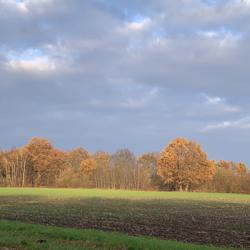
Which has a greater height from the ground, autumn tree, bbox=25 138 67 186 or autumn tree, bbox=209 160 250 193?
autumn tree, bbox=25 138 67 186

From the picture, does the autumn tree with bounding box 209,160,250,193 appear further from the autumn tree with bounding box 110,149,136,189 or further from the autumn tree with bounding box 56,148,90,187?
the autumn tree with bounding box 56,148,90,187

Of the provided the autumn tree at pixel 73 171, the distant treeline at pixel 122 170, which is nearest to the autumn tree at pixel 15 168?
the distant treeline at pixel 122 170

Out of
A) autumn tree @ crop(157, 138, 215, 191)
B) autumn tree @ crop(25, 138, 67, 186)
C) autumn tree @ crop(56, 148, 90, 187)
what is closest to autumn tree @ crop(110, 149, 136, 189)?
autumn tree @ crop(56, 148, 90, 187)

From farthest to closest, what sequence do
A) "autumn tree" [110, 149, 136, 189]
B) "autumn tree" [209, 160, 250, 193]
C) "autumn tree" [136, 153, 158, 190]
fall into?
1. "autumn tree" [110, 149, 136, 189]
2. "autumn tree" [136, 153, 158, 190]
3. "autumn tree" [209, 160, 250, 193]

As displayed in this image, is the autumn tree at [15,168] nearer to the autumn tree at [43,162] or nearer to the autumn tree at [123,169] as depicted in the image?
the autumn tree at [43,162]

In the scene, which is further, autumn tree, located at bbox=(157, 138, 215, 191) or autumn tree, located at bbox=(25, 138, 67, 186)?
autumn tree, located at bbox=(25, 138, 67, 186)

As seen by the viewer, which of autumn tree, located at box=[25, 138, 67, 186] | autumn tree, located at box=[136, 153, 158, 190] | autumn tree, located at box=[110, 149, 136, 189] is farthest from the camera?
autumn tree, located at box=[110, 149, 136, 189]

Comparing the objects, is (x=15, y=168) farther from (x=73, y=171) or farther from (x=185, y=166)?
(x=185, y=166)

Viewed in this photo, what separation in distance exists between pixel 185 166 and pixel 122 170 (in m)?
32.8

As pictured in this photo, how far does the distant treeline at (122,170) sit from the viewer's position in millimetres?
124188

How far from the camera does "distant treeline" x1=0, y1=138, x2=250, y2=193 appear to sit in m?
124

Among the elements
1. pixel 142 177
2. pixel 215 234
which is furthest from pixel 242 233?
pixel 142 177

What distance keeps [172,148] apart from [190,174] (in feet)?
32.5

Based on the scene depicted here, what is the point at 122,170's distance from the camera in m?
150
